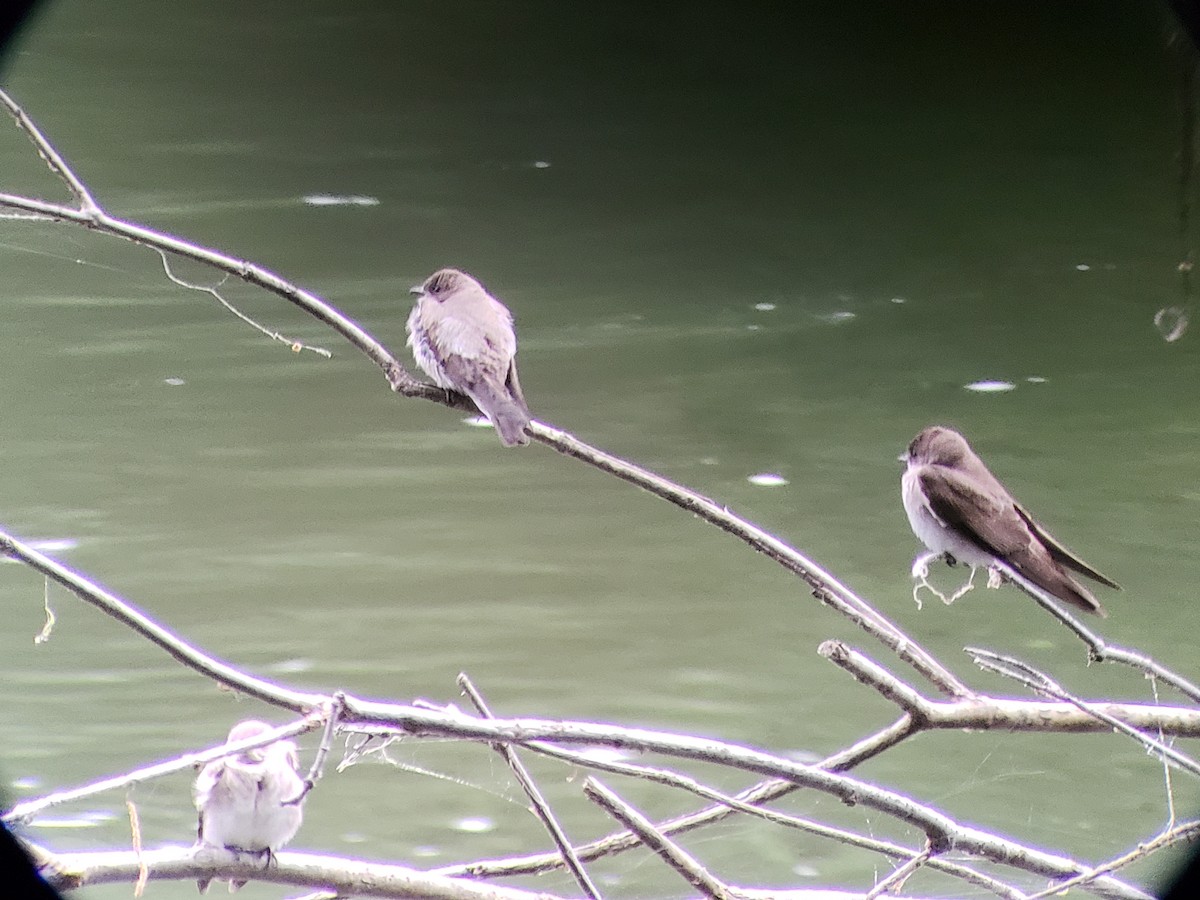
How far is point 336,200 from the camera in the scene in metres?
4.45

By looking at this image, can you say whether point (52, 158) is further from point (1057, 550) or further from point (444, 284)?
point (1057, 550)

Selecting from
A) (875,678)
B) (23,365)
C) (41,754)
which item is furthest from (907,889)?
(23,365)

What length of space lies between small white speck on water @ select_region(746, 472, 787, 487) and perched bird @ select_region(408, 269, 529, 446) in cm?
207

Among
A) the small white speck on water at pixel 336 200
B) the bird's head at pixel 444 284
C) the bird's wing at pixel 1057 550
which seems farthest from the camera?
the small white speck on water at pixel 336 200

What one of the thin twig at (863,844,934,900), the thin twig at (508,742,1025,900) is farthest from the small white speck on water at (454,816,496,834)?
the thin twig at (863,844,934,900)

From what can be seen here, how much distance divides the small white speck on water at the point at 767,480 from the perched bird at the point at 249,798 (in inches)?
91.9

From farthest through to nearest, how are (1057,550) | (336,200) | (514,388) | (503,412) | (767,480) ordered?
(336,200), (767,480), (514,388), (503,412), (1057,550)

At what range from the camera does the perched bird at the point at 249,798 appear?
150cm

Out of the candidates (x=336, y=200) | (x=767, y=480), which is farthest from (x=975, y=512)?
(x=336, y=200)

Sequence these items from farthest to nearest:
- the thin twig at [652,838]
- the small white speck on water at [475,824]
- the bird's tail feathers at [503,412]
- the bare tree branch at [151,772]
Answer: the small white speck on water at [475,824], the bird's tail feathers at [503,412], the thin twig at [652,838], the bare tree branch at [151,772]

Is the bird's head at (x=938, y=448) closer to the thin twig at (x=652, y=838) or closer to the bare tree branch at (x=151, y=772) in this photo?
the thin twig at (x=652, y=838)

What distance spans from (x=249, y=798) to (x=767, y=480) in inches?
96.5

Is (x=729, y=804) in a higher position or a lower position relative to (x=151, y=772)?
lower

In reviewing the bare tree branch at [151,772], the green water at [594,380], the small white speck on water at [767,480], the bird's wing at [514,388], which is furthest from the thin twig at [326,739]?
the small white speck on water at [767,480]
